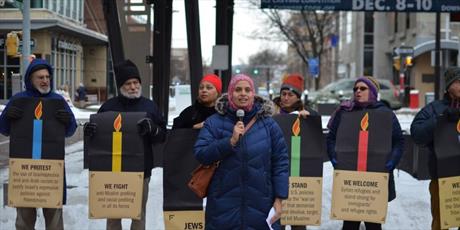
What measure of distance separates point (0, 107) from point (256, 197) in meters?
4.69

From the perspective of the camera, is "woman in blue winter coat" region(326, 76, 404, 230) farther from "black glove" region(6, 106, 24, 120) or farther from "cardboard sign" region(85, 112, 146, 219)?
"black glove" region(6, 106, 24, 120)

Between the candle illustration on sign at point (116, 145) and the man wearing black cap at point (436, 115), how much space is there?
2.64m

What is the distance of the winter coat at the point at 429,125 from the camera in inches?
224

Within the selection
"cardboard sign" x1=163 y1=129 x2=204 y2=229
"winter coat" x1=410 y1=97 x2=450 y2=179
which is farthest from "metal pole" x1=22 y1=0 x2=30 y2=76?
"winter coat" x1=410 y1=97 x2=450 y2=179

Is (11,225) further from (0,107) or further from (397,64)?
(397,64)

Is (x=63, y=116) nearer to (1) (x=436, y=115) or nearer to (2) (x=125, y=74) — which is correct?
(2) (x=125, y=74)

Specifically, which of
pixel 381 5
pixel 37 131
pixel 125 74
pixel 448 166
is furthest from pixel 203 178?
pixel 381 5

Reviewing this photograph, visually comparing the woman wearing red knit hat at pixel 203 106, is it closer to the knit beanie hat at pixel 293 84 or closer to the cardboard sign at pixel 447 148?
the knit beanie hat at pixel 293 84

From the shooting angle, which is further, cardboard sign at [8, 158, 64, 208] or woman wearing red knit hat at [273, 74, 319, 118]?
woman wearing red knit hat at [273, 74, 319, 118]

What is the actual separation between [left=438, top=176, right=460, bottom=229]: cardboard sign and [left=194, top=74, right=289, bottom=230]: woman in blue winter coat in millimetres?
1886

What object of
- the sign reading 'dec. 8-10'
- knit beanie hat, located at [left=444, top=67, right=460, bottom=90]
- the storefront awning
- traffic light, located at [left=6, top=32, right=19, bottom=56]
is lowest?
knit beanie hat, located at [left=444, top=67, right=460, bottom=90]

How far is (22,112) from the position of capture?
5848 millimetres

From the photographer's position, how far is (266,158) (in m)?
4.61

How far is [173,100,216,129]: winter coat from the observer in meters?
5.77
